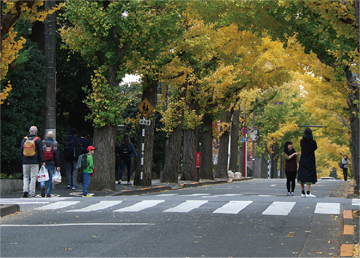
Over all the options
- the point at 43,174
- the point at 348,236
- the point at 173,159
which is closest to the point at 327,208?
the point at 348,236

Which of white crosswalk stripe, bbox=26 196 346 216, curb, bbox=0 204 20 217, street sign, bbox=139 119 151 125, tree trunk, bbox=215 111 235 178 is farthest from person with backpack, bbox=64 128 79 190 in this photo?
tree trunk, bbox=215 111 235 178

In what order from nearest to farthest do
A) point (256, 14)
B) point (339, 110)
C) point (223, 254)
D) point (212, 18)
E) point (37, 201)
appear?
point (223, 254), point (37, 201), point (256, 14), point (212, 18), point (339, 110)

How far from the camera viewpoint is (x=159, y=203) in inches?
538

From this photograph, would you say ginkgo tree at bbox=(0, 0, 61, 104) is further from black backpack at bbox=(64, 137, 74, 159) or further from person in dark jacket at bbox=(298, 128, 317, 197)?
person in dark jacket at bbox=(298, 128, 317, 197)

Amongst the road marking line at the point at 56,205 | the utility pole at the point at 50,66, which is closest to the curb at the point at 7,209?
the road marking line at the point at 56,205

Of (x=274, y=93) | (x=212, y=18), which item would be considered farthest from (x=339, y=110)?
(x=212, y=18)

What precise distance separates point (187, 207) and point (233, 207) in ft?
3.28

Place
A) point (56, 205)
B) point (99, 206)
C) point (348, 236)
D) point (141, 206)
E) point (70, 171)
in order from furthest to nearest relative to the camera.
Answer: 1. point (70, 171)
2. point (56, 205)
3. point (99, 206)
4. point (141, 206)
5. point (348, 236)

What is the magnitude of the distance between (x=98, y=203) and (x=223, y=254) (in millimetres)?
6710

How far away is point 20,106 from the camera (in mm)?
20688

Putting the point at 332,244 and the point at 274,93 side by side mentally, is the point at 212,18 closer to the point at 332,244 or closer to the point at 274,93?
the point at 332,244

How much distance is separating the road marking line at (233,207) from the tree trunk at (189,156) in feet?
50.9

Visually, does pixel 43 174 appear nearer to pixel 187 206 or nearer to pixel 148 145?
pixel 187 206

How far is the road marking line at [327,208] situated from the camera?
473 inches
